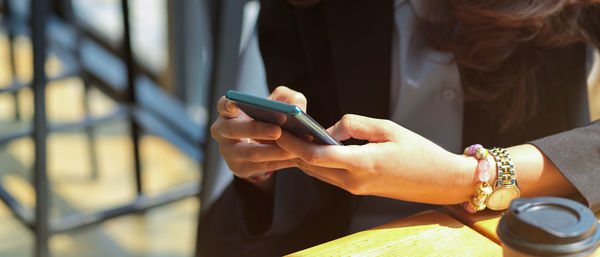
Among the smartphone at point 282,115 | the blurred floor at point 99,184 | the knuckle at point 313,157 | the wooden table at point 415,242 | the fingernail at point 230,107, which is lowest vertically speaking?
the blurred floor at point 99,184

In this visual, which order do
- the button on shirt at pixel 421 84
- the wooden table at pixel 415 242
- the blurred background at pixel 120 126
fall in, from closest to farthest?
the wooden table at pixel 415 242, the button on shirt at pixel 421 84, the blurred background at pixel 120 126

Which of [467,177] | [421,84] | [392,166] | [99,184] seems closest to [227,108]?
[392,166]

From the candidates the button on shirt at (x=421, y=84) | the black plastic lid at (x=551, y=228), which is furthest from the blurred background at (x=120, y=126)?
the black plastic lid at (x=551, y=228)

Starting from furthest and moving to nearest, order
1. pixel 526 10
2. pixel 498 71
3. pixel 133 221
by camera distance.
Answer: pixel 133 221 → pixel 498 71 → pixel 526 10

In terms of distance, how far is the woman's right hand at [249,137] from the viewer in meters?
0.86

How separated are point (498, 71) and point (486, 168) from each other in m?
0.36

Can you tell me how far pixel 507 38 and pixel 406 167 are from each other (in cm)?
43

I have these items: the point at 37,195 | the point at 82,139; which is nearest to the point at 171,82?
the point at 82,139

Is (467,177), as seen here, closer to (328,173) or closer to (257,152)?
(328,173)

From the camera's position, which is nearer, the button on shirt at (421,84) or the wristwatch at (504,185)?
the wristwatch at (504,185)

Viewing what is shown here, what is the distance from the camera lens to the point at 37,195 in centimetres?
183

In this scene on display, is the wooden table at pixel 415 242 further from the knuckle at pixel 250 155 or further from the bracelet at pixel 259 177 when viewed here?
the bracelet at pixel 259 177

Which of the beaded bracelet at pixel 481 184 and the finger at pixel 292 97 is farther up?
the finger at pixel 292 97

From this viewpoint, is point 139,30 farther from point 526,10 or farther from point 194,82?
point 526,10
